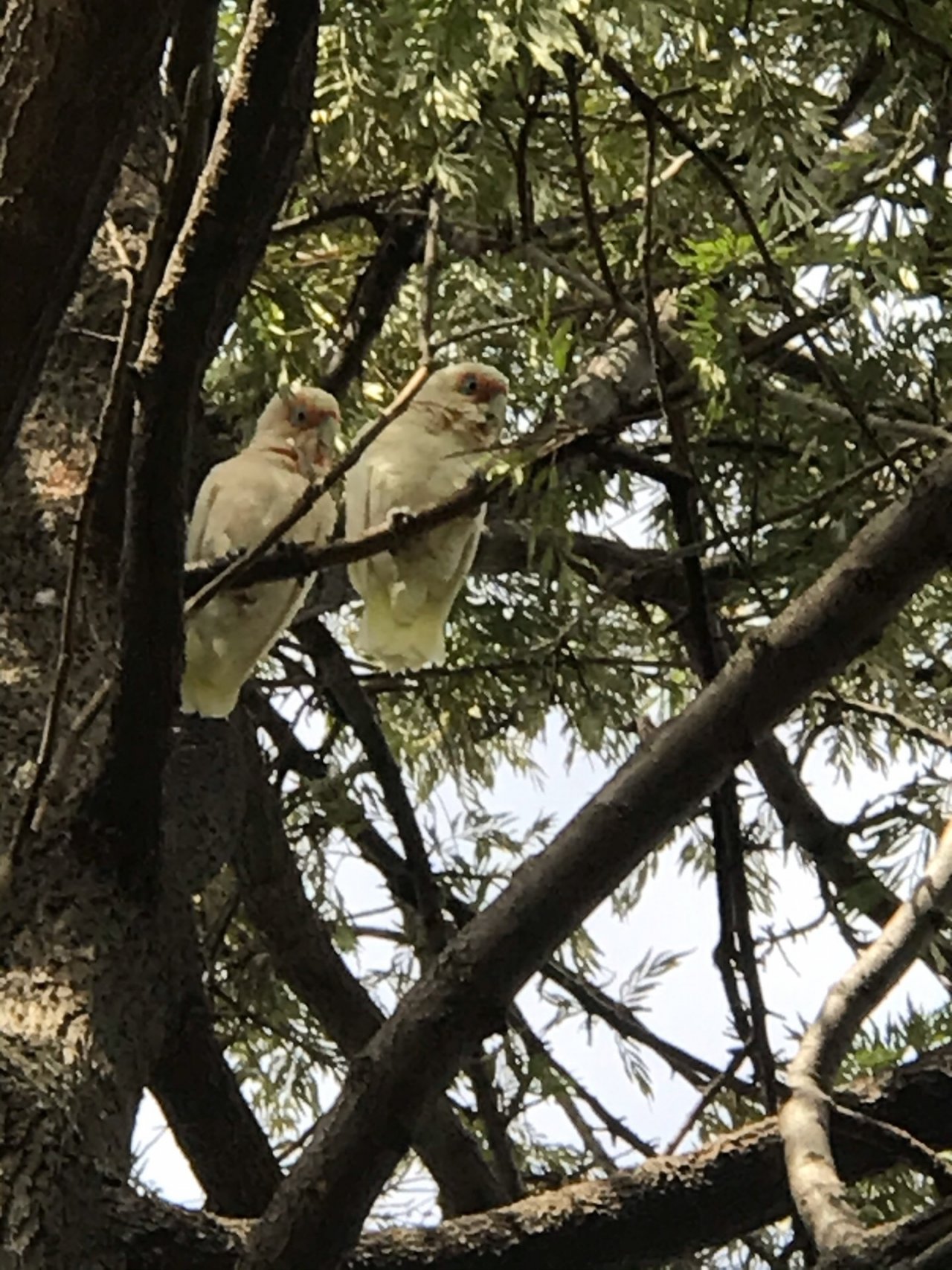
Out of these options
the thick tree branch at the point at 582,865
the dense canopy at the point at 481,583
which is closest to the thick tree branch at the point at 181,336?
the dense canopy at the point at 481,583

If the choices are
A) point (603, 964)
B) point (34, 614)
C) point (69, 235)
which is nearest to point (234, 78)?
point (69, 235)

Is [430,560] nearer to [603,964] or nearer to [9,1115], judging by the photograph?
[9,1115]

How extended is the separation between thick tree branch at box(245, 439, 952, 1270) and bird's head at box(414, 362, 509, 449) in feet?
2.00

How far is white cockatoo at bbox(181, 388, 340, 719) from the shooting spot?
57.5 inches

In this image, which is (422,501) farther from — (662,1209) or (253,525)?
(662,1209)

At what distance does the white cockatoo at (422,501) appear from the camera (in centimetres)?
158

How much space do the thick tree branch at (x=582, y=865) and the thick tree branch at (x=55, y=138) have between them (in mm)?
510

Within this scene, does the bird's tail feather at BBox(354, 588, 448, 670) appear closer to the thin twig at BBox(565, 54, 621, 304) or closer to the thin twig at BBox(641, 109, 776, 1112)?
the thin twig at BBox(641, 109, 776, 1112)

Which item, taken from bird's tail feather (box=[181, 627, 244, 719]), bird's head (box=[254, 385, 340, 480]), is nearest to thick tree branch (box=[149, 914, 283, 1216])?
bird's tail feather (box=[181, 627, 244, 719])

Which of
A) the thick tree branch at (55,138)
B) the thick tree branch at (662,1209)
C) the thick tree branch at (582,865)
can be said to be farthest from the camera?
the thick tree branch at (662,1209)

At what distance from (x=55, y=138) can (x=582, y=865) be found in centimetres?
62

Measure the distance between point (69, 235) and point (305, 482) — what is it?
67 centimetres

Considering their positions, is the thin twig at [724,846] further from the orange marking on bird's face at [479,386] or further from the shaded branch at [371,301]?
the shaded branch at [371,301]

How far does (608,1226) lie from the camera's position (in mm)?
1224
